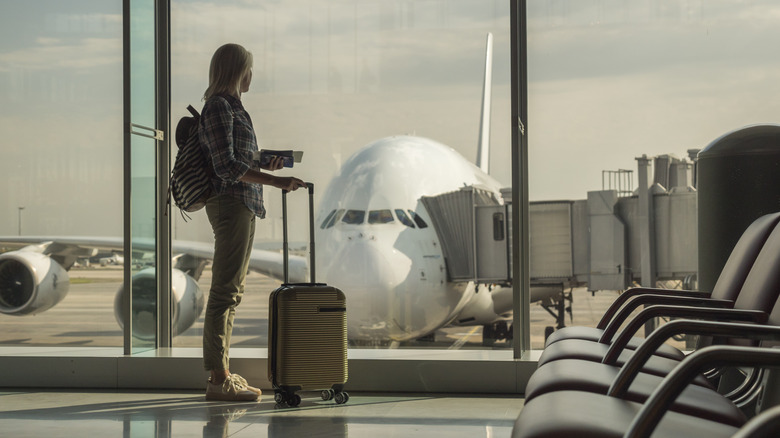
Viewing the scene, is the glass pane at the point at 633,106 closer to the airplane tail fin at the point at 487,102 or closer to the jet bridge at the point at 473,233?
the airplane tail fin at the point at 487,102

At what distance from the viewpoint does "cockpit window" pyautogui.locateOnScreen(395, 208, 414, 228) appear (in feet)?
18.4

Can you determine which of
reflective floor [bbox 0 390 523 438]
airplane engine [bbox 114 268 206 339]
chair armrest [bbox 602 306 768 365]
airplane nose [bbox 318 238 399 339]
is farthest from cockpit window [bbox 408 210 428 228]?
chair armrest [bbox 602 306 768 365]

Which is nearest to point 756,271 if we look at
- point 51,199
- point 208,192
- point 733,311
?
point 733,311

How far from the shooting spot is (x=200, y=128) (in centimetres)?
284

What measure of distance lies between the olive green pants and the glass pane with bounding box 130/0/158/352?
685mm

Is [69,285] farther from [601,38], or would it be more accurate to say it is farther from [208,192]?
[601,38]

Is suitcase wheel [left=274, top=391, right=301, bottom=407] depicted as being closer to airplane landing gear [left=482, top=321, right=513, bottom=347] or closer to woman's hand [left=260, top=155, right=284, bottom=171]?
woman's hand [left=260, top=155, right=284, bottom=171]

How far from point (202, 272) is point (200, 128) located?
115 cm

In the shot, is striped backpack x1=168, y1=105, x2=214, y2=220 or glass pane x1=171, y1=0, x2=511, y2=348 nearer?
striped backpack x1=168, y1=105, x2=214, y2=220

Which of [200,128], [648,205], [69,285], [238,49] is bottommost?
[69,285]

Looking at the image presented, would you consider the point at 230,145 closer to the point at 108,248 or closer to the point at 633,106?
the point at 633,106

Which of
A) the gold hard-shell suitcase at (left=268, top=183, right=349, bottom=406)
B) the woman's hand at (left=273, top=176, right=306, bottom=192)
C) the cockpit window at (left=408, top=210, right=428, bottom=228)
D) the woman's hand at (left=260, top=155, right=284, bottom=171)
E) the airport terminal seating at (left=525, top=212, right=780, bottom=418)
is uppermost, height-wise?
the woman's hand at (left=260, top=155, right=284, bottom=171)

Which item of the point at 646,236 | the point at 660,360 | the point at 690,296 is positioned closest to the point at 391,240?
the point at 646,236

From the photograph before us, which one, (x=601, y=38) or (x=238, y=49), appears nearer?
(x=238, y=49)
